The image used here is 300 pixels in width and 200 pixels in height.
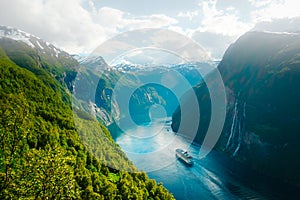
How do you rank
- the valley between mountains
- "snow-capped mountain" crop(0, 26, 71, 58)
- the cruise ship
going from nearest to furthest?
the valley between mountains → the cruise ship → "snow-capped mountain" crop(0, 26, 71, 58)

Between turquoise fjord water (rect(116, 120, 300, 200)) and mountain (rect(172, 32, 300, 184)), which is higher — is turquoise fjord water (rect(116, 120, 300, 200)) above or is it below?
below

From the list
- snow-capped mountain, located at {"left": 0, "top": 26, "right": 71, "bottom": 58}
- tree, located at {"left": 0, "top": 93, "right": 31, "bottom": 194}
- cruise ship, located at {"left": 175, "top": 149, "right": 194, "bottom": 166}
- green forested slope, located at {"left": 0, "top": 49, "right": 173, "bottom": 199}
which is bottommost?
cruise ship, located at {"left": 175, "top": 149, "right": 194, "bottom": 166}

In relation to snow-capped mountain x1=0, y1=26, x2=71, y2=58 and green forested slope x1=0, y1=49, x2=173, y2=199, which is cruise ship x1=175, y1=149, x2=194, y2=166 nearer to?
green forested slope x1=0, y1=49, x2=173, y2=199

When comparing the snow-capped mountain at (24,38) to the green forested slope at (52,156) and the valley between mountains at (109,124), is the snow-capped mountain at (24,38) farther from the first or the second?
the green forested slope at (52,156)

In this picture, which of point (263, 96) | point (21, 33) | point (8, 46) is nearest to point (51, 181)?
point (263, 96)

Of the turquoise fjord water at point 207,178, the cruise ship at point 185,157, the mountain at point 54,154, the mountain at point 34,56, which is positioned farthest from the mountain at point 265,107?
the mountain at point 34,56

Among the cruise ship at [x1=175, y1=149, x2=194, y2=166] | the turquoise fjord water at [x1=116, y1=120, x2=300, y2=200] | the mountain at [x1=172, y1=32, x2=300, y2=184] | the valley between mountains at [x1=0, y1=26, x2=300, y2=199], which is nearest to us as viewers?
the valley between mountains at [x1=0, y1=26, x2=300, y2=199]

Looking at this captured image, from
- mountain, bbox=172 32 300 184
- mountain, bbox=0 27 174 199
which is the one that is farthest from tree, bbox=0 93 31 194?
mountain, bbox=172 32 300 184
